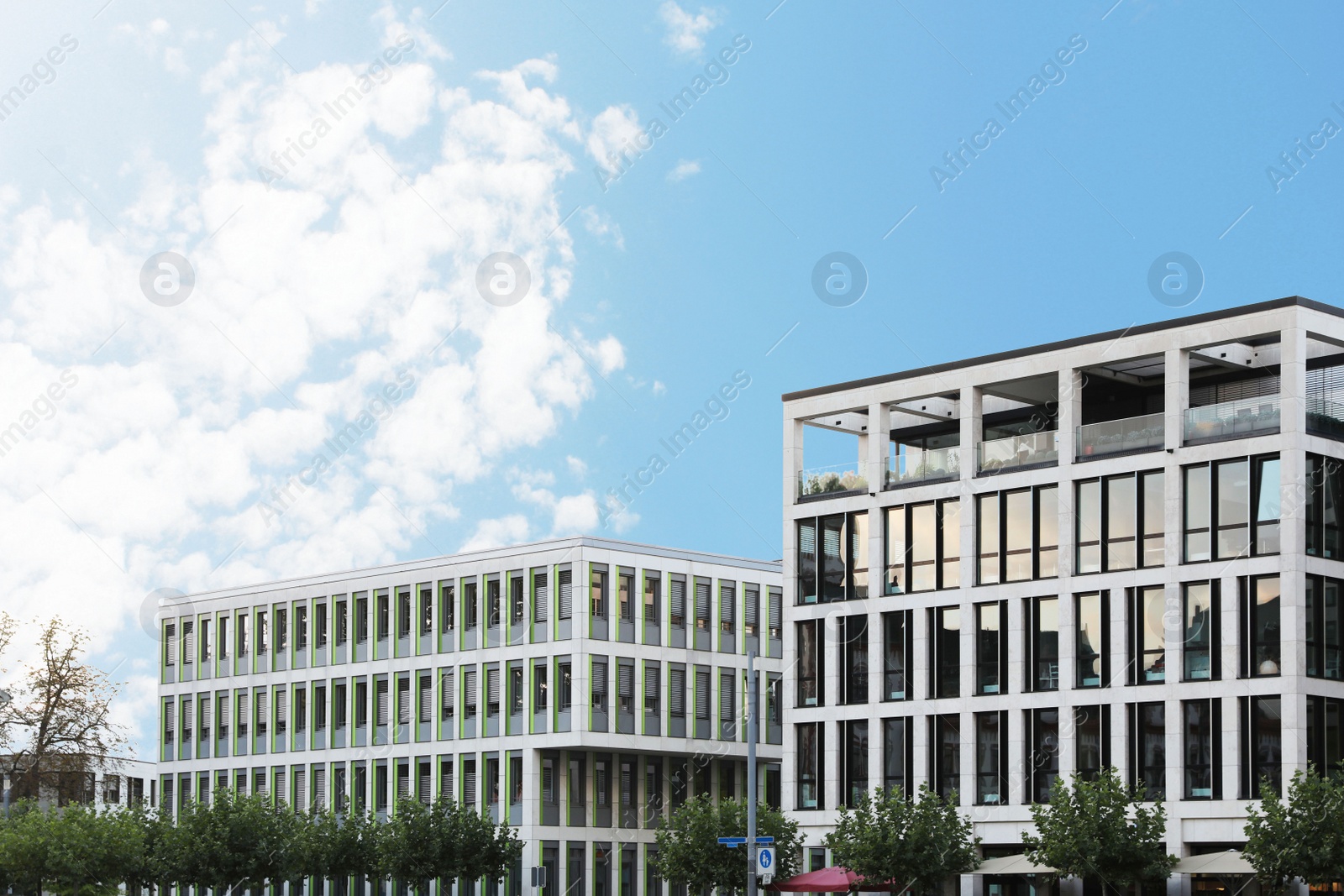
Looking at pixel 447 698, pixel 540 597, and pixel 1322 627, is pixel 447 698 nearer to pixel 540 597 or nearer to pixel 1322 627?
pixel 540 597

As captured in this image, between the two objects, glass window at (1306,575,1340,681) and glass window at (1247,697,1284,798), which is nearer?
glass window at (1247,697,1284,798)

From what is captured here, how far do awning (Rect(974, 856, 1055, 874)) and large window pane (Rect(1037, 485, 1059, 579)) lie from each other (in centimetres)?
827

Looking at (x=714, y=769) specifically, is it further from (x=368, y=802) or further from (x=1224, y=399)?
(x=1224, y=399)

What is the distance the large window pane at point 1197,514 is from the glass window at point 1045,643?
4.55m

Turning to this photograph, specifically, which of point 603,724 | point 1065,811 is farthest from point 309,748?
point 1065,811

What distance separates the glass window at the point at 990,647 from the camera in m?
57.7

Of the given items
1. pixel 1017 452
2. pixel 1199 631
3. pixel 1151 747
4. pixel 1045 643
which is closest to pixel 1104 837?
pixel 1151 747

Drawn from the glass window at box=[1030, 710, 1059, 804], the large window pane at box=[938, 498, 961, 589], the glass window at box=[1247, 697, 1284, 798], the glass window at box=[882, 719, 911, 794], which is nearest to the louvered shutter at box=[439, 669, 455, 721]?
the glass window at box=[882, 719, 911, 794]

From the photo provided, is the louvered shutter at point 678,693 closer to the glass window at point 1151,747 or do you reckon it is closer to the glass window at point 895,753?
the glass window at point 895,753

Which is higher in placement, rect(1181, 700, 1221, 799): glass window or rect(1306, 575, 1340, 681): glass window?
rect(1306, 575, 1340, 681): glass window

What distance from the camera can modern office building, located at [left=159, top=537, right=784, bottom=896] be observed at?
77500 mm

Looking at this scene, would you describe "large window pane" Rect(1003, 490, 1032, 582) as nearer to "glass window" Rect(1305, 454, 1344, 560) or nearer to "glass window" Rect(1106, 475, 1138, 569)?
"glass window" Rect(1106, 475, 1138, 569)

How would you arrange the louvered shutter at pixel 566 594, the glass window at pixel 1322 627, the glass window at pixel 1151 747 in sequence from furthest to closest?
1. the louvered shutter at pixel 566 594
2. the glass window at pixel 1151 747
3. the glass window at pixel 1322 627

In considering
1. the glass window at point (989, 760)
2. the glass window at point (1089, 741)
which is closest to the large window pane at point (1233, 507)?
the glass window at point (1089, 741)
